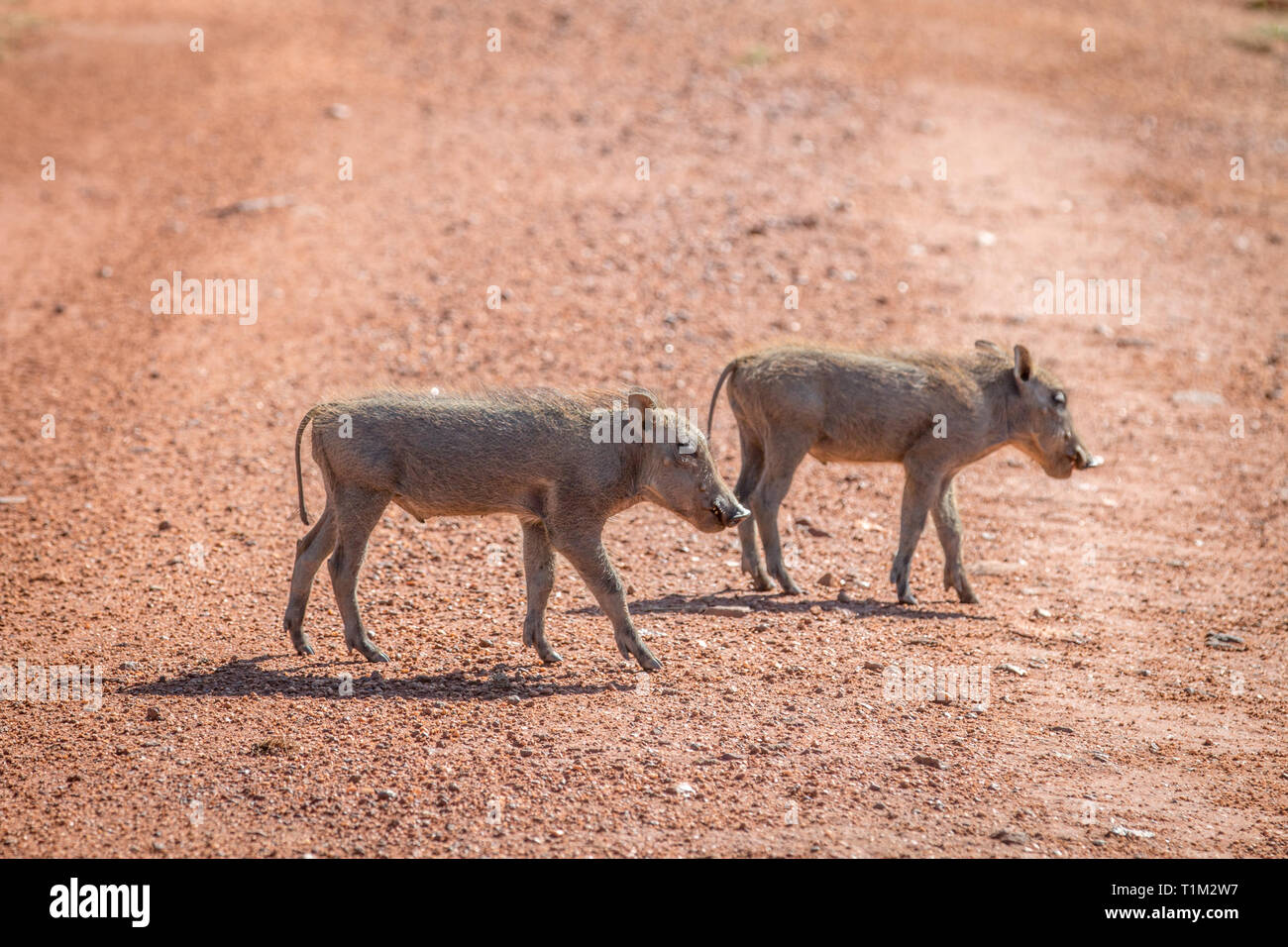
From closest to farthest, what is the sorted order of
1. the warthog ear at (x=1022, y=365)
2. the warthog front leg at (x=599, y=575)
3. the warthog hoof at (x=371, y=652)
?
1. the warthog front leg at (x=599, y=575)
2. the warthog hoof at (x=371, y=652)
3. the warthog ear at (x=1022, y=365)

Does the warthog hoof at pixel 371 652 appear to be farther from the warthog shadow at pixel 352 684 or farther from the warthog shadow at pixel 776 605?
the warthog shadow at pixel 776 605

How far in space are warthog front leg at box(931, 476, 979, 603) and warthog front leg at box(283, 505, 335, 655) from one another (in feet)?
14.1

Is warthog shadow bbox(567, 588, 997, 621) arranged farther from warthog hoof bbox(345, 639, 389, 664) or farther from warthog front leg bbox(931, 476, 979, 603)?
warthog hoof bbox(345, 639, 389, 664)

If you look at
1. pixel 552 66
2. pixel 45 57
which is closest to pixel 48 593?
pixel 552 66

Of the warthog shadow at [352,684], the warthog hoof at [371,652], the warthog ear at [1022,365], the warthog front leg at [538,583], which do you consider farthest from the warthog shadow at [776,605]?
the warthog ear at [1022,365]

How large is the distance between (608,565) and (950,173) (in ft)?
41.0

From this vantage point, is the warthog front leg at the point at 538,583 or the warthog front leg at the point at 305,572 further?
the warthog front leg at the point at 538,583

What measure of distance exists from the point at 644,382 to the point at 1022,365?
12.6 ft

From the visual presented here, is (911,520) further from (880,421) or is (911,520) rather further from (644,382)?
(644,382)

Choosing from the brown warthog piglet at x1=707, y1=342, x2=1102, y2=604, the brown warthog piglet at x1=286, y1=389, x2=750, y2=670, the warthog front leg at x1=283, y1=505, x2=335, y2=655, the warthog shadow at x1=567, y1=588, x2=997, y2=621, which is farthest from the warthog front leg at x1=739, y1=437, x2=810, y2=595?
the warthog front leg at x1=283, y1=505, x2=335, y2=655

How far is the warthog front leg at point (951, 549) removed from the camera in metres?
9.77

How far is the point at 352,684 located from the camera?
24.4 feet

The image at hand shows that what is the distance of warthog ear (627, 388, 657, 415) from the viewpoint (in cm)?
781

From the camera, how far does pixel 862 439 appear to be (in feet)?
31.4
